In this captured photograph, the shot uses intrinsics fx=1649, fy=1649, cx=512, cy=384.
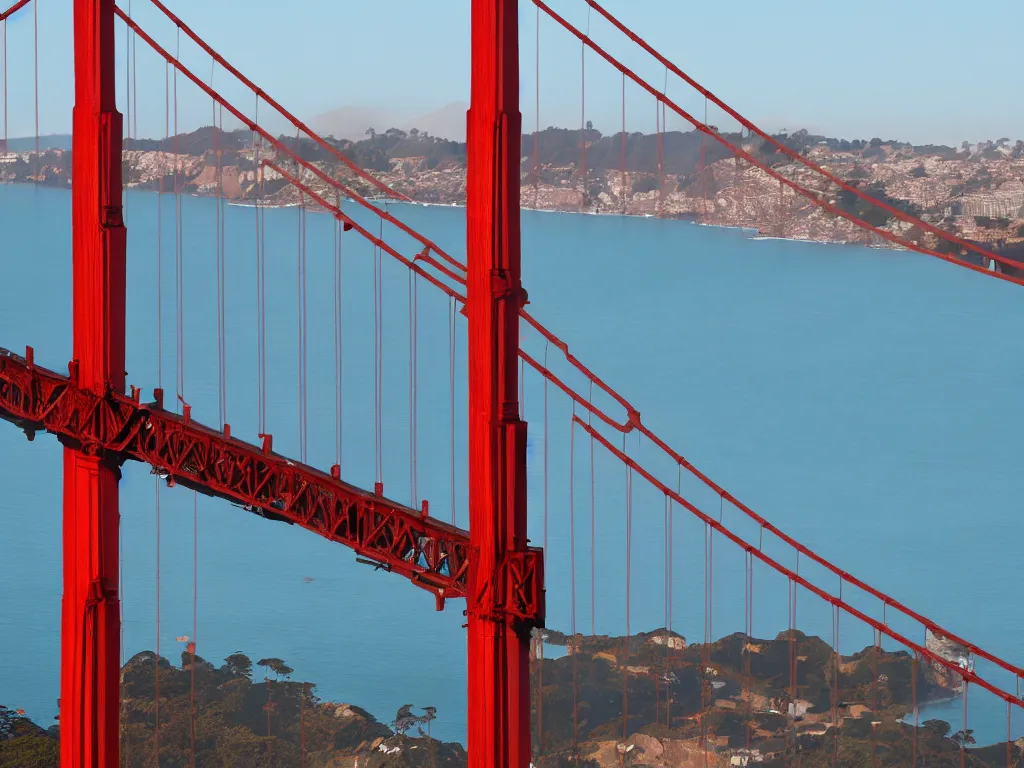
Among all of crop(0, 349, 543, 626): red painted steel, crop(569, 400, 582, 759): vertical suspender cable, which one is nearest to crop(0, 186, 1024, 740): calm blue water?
crop(569, 400, 582, 759): vertical suspender cable

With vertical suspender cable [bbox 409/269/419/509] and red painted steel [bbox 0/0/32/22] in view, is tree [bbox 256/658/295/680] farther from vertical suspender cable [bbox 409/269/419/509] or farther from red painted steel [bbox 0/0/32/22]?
red painted steel [bbox 0/0/32/22]

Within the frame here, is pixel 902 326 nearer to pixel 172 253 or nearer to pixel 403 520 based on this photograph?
pixel 172 253

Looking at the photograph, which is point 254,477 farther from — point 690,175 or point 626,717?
point 690,175

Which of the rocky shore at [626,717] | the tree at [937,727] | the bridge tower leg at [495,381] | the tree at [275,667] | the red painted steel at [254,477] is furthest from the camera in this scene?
the tree at [275,667]

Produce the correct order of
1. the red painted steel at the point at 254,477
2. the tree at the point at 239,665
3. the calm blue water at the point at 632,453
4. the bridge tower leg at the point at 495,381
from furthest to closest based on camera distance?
the calm blue water at the point at 632,453, the tree at the point at 239,665, the red painted steel at the point at 254,477, the bridge tower leg at the point at 495,381

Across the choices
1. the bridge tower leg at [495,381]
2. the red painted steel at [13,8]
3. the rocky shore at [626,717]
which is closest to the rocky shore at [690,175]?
the rocky shore at [626,717]

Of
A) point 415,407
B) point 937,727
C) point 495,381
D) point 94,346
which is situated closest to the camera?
point 495,381

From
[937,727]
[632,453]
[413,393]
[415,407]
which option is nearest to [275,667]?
[415,407]

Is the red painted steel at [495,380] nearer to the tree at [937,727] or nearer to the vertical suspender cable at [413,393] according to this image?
the vertical suspender cable at [413,393]
